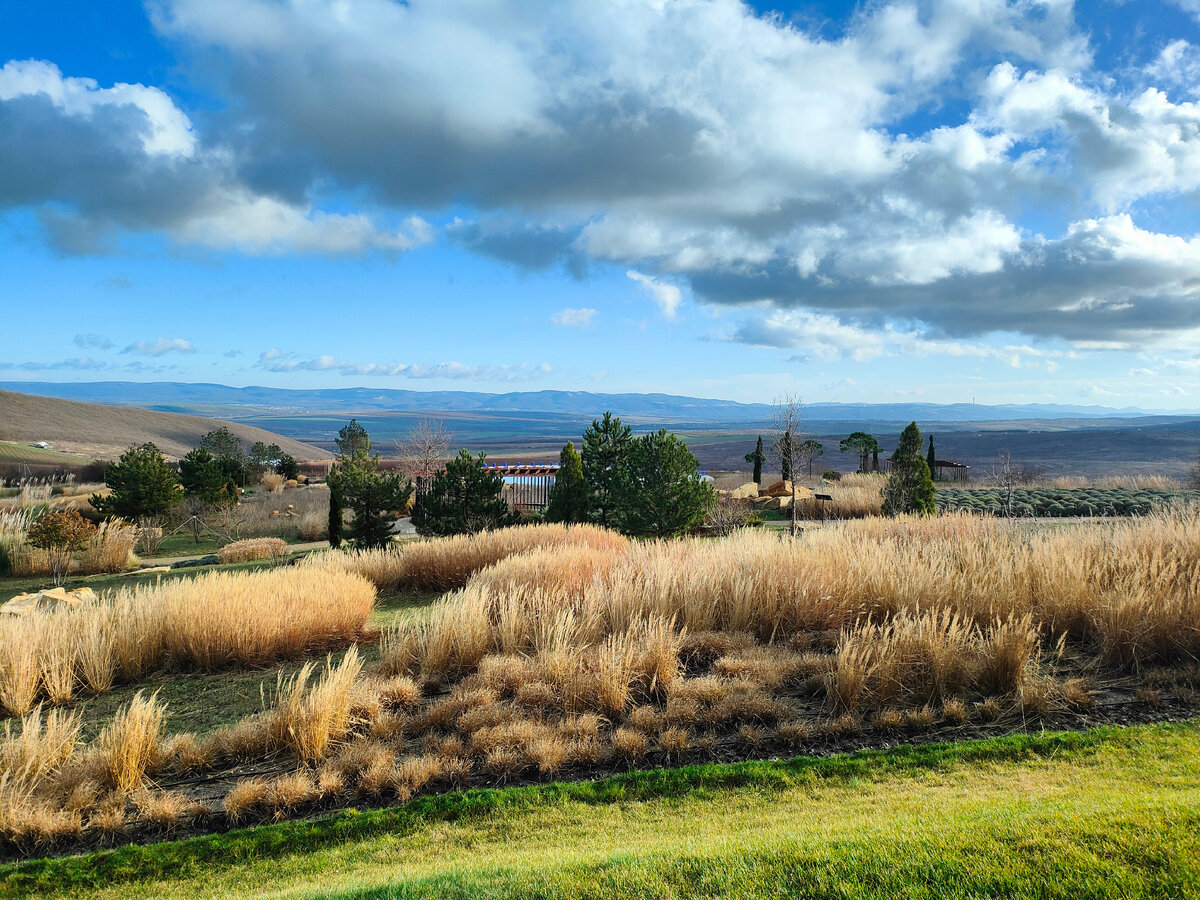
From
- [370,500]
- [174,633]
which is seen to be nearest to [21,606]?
[174,633]

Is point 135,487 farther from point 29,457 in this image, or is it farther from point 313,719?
point 29,457

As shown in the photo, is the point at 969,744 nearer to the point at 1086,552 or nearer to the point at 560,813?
the point at 560,813

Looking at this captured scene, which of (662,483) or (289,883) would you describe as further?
(662,483)

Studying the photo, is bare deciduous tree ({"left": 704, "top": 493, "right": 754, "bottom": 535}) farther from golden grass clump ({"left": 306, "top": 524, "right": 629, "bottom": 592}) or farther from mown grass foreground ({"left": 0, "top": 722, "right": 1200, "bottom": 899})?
mown grass foreground ({"left": 0, "top": 722, "right": 1200, "bottom": 899})

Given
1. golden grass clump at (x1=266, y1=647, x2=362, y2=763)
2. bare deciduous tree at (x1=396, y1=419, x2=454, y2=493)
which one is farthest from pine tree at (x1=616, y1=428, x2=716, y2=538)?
bare deciduous tree at (x1=396, y1=419, x2=454, y2=493)

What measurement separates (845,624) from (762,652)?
108 centimetres

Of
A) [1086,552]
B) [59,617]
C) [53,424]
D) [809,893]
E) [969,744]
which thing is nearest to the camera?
[809,893]

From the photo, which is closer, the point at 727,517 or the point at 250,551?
the point at 250,551

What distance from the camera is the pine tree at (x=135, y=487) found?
17.6 m

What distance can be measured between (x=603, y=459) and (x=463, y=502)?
3965mm

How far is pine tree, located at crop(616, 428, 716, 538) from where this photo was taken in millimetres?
13984

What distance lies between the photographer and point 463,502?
14906mm

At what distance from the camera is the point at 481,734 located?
4641 millimetres

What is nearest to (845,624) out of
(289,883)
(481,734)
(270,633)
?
(481,734)
